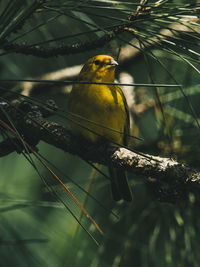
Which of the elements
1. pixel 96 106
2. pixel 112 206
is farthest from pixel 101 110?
pixel 112 206

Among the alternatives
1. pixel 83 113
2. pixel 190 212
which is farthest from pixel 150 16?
pixel 190 212

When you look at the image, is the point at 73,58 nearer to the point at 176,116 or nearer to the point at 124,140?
the point at 124,140

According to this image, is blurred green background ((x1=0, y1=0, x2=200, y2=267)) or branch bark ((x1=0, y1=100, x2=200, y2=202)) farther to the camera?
blurred green background ((x1=0, y1=0, x2=200, y2=267))

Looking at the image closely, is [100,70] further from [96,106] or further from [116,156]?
[116,156]

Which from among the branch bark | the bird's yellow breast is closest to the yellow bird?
the bird's yellow breast

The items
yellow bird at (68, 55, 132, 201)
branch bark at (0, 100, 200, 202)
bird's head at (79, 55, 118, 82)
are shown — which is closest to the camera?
branch bark at (0, 100, 200, 202)

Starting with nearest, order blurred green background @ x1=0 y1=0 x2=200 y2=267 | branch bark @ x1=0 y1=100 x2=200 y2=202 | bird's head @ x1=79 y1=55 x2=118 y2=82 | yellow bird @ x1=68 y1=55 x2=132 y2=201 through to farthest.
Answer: branch bark @ x1=0 y1=100 x2=200 y2=202, blurred green background @ x1=0 y1=0 x2=200 y2=267, yellow bird @ x1=68 y1=55 x2=132 y2=201, bird's head @ x1=79 y1=55 x2=118 y2=82

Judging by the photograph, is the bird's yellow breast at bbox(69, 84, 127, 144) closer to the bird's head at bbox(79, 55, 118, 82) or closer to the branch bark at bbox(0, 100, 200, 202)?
the bird's head at bbox(79, 55, 118, 82)

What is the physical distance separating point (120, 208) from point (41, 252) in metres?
0.69

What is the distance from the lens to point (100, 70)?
259 centimetres

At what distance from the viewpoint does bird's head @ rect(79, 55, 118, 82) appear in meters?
2.53

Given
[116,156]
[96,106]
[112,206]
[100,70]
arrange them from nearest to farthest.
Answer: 1. [116,156]
2. [96,106]
3. [112,206]
4. [100,70]

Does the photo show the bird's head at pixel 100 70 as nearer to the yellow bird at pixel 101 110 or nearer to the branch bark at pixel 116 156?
the yellow bird at pixel 101 110

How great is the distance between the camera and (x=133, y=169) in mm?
1497
